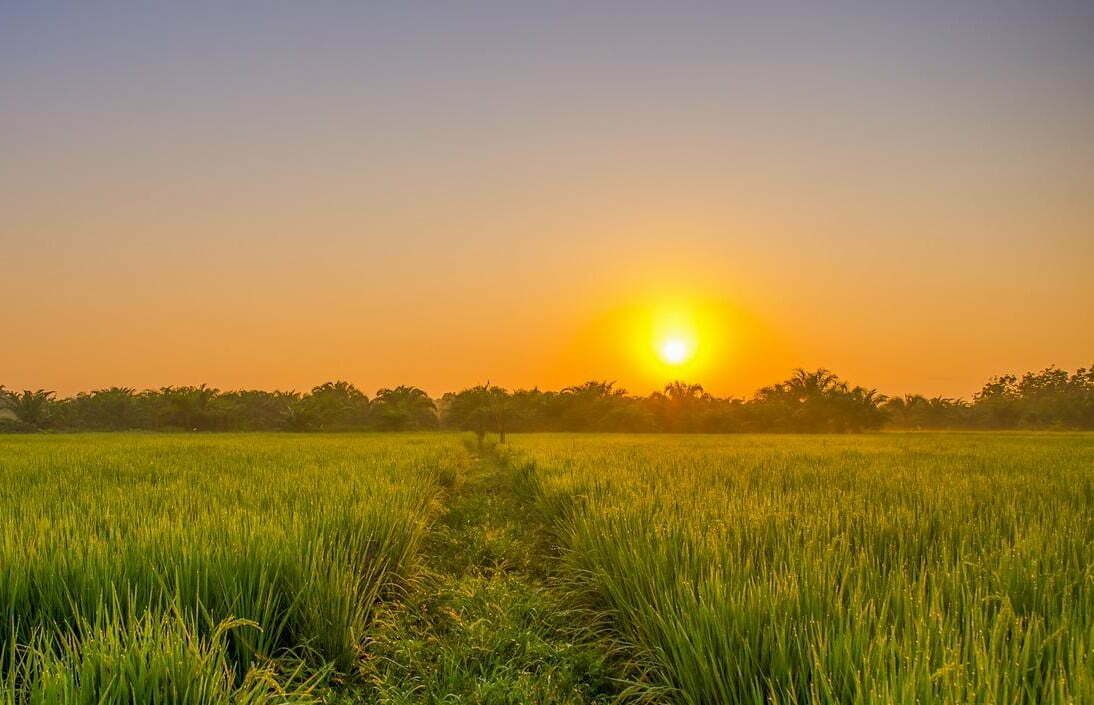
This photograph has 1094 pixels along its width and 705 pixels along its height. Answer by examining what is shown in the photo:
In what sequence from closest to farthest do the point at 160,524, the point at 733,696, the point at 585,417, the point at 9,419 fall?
the point at 733,696
the point at 160,524
the point at 9,419
the point at 585,417

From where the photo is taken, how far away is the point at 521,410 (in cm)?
7000

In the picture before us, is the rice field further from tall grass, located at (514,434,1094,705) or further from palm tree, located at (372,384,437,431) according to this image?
palm tree, located at (372,384,437,431)

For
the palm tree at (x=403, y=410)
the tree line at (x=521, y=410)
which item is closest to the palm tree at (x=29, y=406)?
the tree line at (x=521, y=410)

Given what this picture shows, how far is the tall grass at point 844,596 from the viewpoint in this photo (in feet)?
5.86

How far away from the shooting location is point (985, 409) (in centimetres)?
7631

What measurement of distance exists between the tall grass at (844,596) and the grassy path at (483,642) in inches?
16.4

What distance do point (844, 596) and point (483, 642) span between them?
2414 millimetres

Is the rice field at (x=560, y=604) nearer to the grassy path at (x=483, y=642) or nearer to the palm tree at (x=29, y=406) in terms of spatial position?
the grassy path at (x=483, y=642)

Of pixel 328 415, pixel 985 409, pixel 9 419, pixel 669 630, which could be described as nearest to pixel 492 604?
pixel 669 630

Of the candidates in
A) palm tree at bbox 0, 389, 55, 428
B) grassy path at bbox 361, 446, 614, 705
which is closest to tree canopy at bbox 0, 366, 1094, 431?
palm tree at bbox 0, 389, 55, 428

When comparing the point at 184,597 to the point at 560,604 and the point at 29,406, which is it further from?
the point at 29,406

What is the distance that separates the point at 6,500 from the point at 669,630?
767 centimetres

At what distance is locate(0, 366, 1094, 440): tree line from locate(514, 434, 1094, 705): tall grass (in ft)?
165

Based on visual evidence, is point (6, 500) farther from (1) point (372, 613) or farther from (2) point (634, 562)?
(2) point (634, 562)
